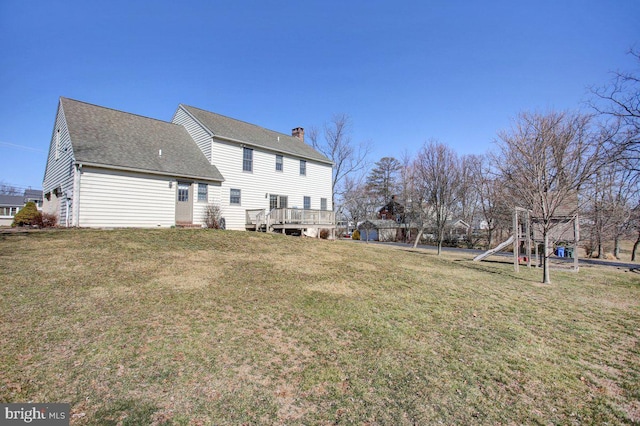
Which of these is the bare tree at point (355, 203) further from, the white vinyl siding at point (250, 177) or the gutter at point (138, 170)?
the gutter at point (138, 170)

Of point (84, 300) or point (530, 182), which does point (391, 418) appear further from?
point (530, 182)

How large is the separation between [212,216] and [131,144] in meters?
5.52

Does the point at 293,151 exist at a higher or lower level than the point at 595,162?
higher

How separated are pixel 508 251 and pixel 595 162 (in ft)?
52.3

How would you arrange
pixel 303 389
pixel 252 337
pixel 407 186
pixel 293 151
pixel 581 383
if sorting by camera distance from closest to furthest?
pixel 303 389
pixel 581 383
pixel 252 337
pixel 293 151
pixel 407 186

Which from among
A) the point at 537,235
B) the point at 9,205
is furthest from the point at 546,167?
the point at 9,205

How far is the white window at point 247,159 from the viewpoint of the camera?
789 inches

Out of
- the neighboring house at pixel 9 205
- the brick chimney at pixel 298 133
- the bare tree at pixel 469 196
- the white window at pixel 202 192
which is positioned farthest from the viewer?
the neighboring house at pixel 9 205

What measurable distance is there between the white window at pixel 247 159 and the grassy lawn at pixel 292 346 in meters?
11.6

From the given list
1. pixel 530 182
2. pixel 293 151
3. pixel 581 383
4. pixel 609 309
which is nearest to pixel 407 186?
pixel 293 151

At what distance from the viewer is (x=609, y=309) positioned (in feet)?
26.2

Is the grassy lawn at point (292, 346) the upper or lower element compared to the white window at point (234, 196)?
lower

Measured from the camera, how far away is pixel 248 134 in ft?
70.7

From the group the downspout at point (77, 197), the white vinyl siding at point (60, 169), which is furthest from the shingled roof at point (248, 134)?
the downspout at point (77, 197)
